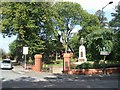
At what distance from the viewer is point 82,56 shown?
4956 centimetres

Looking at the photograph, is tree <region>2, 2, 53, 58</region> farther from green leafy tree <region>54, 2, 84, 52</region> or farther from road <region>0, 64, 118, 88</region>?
green leafy tree <region>54, 2, 84, 52</region>

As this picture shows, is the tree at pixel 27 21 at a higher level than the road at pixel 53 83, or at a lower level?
higher

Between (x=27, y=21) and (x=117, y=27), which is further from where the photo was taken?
(x=27, y=21)

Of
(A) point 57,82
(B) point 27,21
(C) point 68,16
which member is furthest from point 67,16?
(A) point 57,82

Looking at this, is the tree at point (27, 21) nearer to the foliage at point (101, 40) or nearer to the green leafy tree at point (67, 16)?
the foliage at point (101, 40)

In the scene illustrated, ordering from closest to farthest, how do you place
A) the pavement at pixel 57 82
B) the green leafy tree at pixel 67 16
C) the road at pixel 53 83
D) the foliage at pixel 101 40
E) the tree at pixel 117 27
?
the road at pixel 53 83
the pavement at pixel 57 82
the tree at pixel 117 27
the foliage at pixel 101 40
the green leafy tree at pixel 67 16

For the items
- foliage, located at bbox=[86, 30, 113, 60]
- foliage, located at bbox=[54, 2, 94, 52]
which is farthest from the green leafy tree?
foliage, located at bbox=[86, 30, 113, 60]

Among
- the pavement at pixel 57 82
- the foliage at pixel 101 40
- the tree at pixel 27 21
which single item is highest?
the tree at pixel 27 21

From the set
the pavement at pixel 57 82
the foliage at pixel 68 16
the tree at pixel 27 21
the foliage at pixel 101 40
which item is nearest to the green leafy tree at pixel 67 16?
the foliage at pixel 68 16

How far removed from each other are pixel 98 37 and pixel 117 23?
3.15 m

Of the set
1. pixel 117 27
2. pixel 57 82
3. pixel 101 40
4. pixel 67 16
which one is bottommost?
pixel 57 82

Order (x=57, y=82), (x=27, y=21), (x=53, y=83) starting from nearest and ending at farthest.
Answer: (x=53, y=83), (x=57, y=82), (x=27, y=21)

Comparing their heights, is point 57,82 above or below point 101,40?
below

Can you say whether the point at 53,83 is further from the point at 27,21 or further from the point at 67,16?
the point at 67,16
